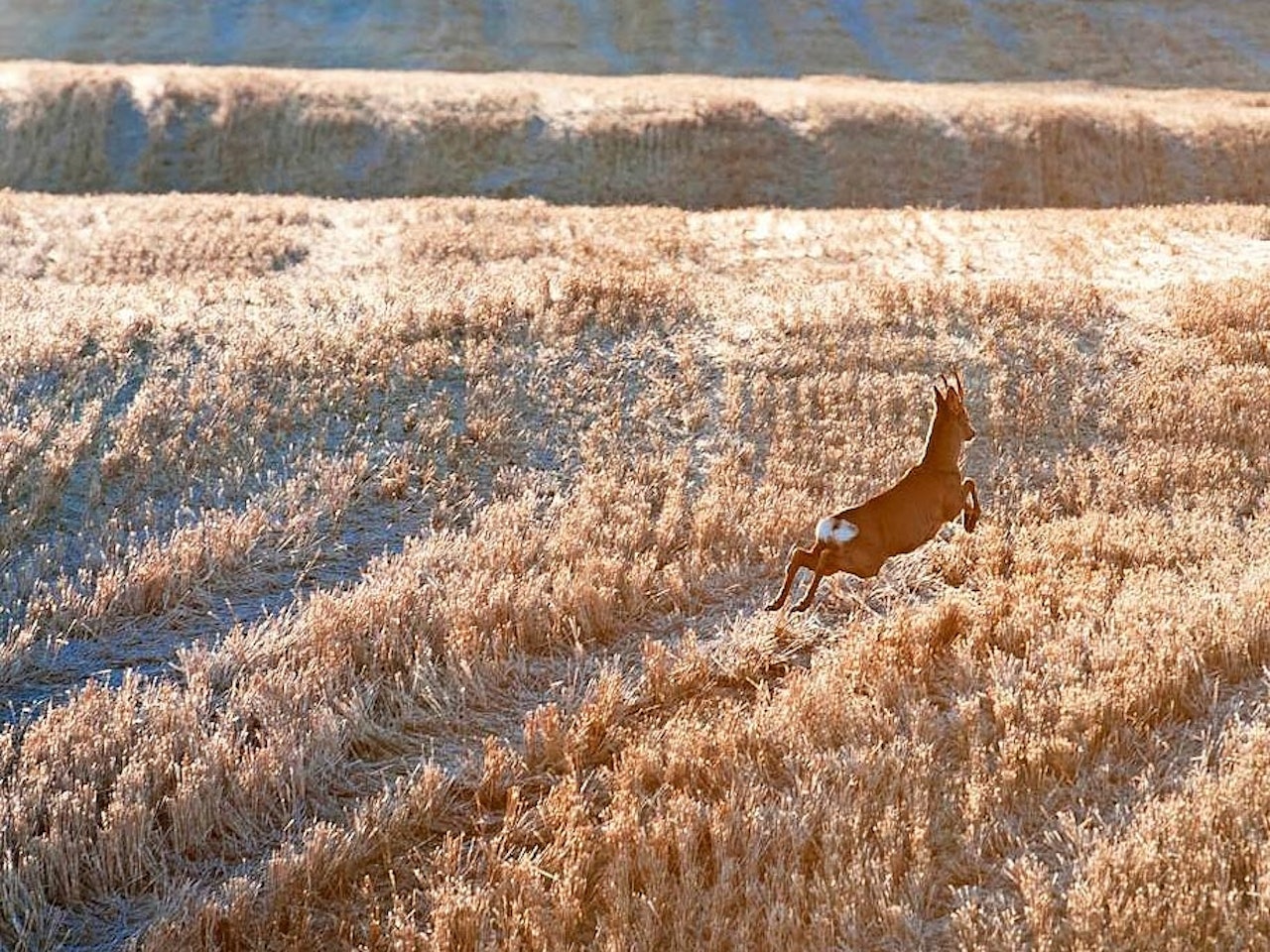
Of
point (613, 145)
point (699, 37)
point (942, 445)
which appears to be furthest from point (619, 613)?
point (699, 37)

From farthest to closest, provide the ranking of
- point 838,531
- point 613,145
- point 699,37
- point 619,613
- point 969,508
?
point 699,37 → point 613,145 → point 619,613 → point 969,508 → point 838,531

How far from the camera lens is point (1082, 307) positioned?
458 inches

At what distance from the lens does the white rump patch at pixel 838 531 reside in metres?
5.81

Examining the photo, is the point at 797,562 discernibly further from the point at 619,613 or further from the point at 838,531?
the point at 619,613

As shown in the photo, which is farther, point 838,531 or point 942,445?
point 942,445

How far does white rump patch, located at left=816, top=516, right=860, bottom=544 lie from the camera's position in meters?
5.81

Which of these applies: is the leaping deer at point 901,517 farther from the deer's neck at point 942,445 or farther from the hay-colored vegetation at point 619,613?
the hay-colored vegetation at point 619,613

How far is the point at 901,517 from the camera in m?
5.98

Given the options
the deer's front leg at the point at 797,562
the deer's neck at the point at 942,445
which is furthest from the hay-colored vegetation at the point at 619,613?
the deer's neck at the point at 942,445

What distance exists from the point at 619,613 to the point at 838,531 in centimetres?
193

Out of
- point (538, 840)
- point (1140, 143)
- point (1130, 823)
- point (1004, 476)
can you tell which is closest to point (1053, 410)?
point (1004, 476)

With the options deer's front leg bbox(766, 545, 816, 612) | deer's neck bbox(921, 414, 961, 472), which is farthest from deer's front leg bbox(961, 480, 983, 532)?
deer's front leg bbox(766, 545, 816, 612)

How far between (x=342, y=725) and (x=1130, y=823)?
3670 millimetres

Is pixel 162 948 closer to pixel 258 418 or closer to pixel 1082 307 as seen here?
pixel 258 418
